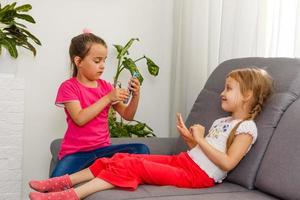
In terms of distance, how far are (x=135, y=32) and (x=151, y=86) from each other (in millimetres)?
461

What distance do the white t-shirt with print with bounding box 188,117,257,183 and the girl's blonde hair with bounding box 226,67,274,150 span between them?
4 centimetres

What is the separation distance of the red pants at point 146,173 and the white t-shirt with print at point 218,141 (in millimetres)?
26

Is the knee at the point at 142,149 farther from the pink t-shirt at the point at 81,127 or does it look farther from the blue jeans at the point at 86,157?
the pink t-shirt at the point at 81,127

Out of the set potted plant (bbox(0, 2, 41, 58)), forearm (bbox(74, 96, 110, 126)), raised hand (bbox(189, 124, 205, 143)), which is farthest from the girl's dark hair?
raised hand (bbox(189, 124, 205, 143))

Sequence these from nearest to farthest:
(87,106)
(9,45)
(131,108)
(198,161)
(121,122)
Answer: (198,161) → (87,106) → (131,108) → (9,45) → (121,122)

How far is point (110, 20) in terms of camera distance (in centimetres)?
302

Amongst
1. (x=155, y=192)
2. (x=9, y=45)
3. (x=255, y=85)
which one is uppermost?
(x=9, y=45)

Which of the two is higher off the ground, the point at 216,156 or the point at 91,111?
the point at 91,111

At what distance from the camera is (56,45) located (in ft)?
9.43

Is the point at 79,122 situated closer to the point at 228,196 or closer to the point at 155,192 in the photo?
the point at 155,192

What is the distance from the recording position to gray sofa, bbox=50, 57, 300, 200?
4.81ft

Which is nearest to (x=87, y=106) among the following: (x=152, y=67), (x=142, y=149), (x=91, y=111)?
(x=91, y=111)

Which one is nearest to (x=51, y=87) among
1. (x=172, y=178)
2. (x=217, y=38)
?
(x=217, y=38)

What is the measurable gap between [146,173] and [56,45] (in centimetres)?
160
